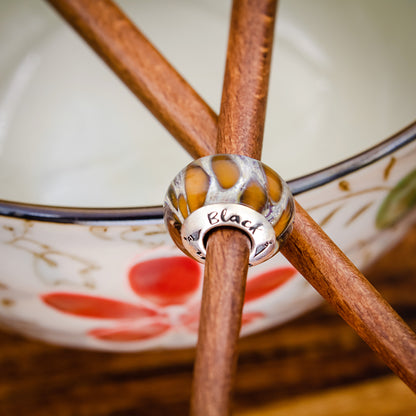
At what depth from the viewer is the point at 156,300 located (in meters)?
0.19

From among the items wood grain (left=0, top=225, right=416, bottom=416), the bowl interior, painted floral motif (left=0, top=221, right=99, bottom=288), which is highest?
the bowl interior

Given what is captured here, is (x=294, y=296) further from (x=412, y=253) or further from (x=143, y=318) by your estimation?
(x=412, y=253)

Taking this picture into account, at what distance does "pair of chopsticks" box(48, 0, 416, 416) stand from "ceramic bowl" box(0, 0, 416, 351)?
5 centimetres

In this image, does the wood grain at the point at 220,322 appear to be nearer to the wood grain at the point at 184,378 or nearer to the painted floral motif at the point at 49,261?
the painted floral motif at the point at 49,261

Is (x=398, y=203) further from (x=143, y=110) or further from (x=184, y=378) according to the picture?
(x=143, y=110)

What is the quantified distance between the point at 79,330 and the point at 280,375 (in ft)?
0.43

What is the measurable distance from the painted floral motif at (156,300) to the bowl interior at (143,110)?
16 centimetres

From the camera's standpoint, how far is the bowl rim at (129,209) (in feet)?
0.49

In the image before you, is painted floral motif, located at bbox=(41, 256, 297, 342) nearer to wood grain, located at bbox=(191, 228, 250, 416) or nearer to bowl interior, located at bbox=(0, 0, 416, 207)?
wood grain, located at bbox=(191, 228, 250, 416)

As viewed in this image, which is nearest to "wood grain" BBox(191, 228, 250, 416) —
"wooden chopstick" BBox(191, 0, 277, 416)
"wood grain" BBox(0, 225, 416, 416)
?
"wooden chopstick" BBox(191, 0, 277, 416)

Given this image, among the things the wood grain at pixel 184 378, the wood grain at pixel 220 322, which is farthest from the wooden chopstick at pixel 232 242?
the wood grain at pixel 184 378

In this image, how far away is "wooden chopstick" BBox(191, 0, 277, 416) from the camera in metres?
0.12

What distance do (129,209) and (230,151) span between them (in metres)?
0.03

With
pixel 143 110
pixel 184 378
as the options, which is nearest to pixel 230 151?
pixel 184 378
